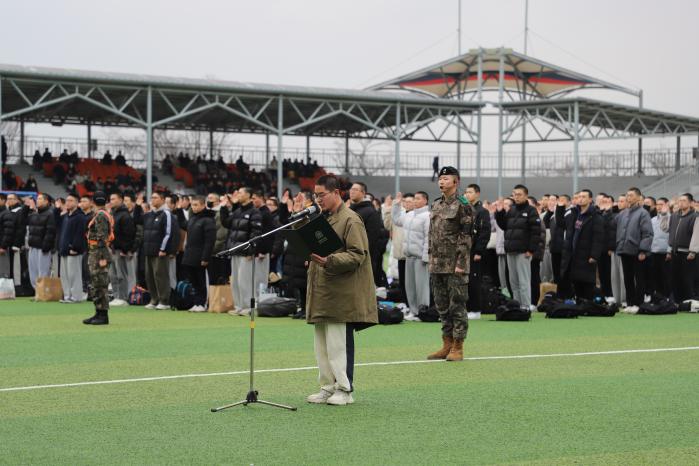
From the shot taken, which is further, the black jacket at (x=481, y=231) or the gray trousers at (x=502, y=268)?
the gray trousers at (x=502, y=268)

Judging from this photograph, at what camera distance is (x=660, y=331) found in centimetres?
1409

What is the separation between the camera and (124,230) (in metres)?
19.0

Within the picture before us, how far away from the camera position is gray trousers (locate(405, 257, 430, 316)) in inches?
636

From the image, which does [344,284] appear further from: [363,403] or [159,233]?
[159,233]

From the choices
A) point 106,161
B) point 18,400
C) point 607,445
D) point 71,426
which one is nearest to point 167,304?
point 18,400

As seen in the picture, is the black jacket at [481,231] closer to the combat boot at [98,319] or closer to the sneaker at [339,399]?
the combat boot at [98,319]

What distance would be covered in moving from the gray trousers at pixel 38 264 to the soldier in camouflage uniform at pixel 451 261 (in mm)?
11383

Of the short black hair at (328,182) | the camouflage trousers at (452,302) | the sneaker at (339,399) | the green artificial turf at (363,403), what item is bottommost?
the green artificial turf at (363,403)

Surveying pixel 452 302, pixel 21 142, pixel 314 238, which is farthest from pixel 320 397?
pixel 21 142

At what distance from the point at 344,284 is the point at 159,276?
10.6m

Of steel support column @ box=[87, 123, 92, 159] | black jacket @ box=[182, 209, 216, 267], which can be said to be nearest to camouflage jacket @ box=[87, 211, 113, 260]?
black jacket @ box=[182, 209, 216, 267]

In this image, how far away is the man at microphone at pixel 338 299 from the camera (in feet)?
26.9

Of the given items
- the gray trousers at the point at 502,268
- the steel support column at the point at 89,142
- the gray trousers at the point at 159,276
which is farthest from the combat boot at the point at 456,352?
the steel support column at the point at 89,142

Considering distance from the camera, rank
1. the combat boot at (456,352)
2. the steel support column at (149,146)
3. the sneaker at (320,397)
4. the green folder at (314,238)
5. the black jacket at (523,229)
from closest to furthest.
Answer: the green folder at (314,238) → the sneaker at (320,397) → the combat boot at (456,352) → the black jacket at (523,229) → the steel support column at (149,146)
